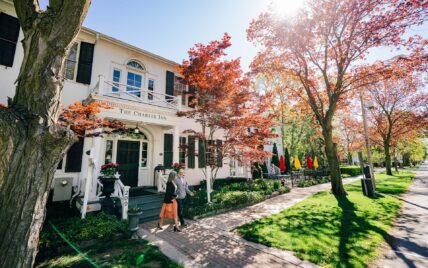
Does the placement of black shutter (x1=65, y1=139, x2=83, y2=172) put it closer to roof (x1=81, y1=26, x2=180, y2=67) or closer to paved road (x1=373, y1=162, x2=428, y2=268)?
roof (x1=81, y1=26, x2=180, y2=67)

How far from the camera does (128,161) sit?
32.4ft

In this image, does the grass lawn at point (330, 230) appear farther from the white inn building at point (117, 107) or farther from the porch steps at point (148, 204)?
the white inn building at point (117, 107)

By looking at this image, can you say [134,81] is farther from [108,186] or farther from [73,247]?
[73,247]

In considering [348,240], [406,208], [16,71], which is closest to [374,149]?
[406,208]

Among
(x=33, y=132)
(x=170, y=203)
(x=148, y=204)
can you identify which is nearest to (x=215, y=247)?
(x=170, y=203)

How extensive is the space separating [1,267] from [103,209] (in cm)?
435

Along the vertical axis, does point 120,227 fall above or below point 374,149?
below

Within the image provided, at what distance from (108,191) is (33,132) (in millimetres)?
4417

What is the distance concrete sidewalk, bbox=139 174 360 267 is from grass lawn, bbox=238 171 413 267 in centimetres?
34

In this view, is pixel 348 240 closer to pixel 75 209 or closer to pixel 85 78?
Answer: pixel 75 209

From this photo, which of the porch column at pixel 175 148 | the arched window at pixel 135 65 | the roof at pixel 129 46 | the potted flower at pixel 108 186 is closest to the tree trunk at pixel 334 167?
the porch column at pixel 175 148

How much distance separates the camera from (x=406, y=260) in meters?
3.93

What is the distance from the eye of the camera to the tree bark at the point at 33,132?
2.44 metres

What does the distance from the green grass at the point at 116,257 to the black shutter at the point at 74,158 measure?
4.49 meters
